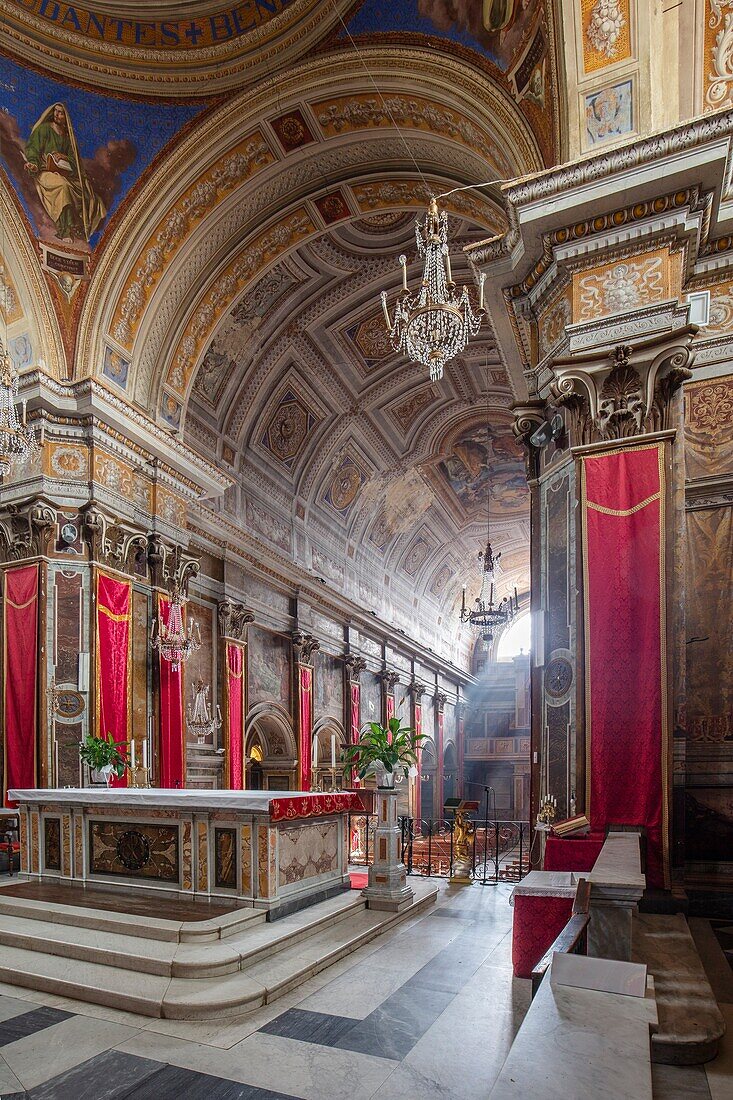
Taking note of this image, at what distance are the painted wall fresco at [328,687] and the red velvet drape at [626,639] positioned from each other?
467 inches

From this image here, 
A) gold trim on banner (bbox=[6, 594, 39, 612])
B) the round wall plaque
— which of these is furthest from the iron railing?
gold trim on banner (bbox=[6, 594, 39, 612])

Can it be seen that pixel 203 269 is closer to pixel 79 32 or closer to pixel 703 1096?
pixel 79 32

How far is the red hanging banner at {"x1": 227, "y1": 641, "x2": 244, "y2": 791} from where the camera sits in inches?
507

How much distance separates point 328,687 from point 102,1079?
14451mm

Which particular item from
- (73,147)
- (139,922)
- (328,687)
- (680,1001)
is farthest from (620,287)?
(328,687)

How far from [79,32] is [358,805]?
10.0 metres

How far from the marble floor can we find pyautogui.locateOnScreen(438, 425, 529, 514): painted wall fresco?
49.0ft

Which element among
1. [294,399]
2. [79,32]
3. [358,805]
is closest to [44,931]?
[358,805]

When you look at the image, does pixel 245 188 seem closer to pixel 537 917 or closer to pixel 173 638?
pixel 173 638

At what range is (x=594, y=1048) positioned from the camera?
2.18 metres

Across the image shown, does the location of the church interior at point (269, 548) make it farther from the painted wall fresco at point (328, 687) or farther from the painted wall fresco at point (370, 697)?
the painted wall fresco at point (370, 697)

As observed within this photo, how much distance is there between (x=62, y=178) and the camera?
1023cm

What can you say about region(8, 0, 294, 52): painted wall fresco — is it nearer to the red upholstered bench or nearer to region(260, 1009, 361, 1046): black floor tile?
the red upholstered bench

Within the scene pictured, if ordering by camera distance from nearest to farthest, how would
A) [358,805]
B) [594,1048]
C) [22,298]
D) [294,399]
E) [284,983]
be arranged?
[594,1048] < [284,983] < [358,805] < [22,298] < [294,399]
